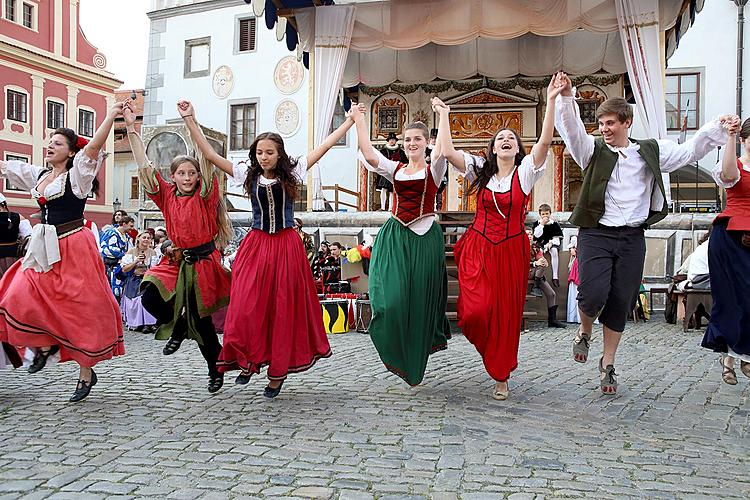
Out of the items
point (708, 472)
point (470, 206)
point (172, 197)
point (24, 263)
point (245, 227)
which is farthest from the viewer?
point (470, 206)

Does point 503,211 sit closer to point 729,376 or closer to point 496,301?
point 496,301

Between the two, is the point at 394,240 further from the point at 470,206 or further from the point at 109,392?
the point at 470,206

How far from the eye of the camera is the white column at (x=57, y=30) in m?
29.0

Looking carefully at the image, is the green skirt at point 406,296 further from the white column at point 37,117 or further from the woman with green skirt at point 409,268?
the white column at point 37,117

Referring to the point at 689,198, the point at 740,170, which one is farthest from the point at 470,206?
the point at 740,170

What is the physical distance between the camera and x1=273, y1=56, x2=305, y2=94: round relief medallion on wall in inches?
975

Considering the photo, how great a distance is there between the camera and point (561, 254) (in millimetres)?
11789

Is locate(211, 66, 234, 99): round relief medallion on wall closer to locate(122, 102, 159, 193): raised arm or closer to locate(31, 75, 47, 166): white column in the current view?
locate(31, 75, 47, 166): white column

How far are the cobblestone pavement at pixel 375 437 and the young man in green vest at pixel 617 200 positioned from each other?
30.5 inches

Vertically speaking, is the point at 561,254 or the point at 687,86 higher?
the point at 687,86

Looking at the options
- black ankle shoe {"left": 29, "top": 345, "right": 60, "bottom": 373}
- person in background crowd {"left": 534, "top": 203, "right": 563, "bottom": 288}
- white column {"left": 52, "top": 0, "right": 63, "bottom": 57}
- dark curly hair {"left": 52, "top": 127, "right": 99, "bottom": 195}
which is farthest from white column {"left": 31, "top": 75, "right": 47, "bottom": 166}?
black ankle shoe {"left": 29, "top": 345, "right": 60, "bottom": 373}

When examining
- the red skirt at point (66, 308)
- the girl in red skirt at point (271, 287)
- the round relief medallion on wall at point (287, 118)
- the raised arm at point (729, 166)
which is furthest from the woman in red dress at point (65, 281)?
the round relief medallion on wall at point (287, 118)

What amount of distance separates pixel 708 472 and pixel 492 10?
38.1 ft

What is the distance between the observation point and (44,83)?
2850 centimetres
